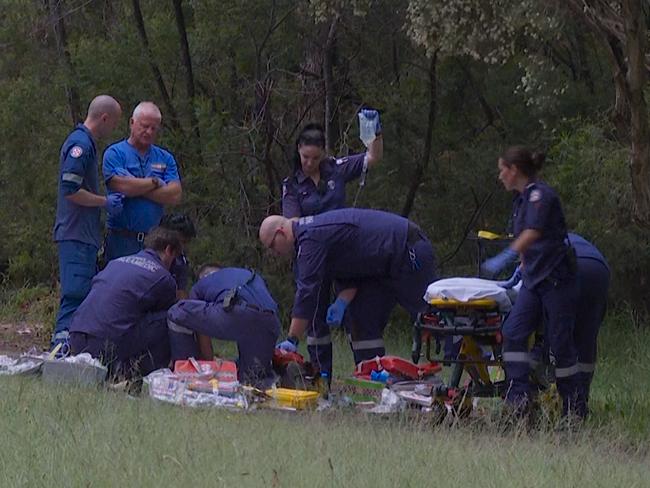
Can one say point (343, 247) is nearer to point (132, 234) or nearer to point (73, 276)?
point (132, 234)

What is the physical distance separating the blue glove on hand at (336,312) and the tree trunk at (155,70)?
8.82 metres

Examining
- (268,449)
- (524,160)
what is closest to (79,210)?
(524,160)

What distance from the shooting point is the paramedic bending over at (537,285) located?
7.75 m

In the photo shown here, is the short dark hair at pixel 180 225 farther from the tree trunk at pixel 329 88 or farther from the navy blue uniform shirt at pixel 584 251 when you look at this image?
the tree trunk at pixel 329 88

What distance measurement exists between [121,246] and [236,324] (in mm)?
1886

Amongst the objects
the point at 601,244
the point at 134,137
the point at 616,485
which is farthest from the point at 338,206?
the point at 601,244

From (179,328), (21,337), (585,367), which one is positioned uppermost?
(179,328)

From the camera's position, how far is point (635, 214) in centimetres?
1141

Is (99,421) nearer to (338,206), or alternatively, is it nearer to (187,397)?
(187,397)

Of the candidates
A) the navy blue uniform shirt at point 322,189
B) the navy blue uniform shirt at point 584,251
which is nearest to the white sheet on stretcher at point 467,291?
the navy blue uniform shirt at point 584,251

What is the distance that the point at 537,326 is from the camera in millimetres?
7941

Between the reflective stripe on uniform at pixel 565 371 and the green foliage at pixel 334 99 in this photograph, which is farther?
the green foliage at pixel 334 99

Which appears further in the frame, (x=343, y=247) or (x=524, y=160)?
(x=343, y=247)

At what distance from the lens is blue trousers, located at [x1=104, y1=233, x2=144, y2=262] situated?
969 centimetres
